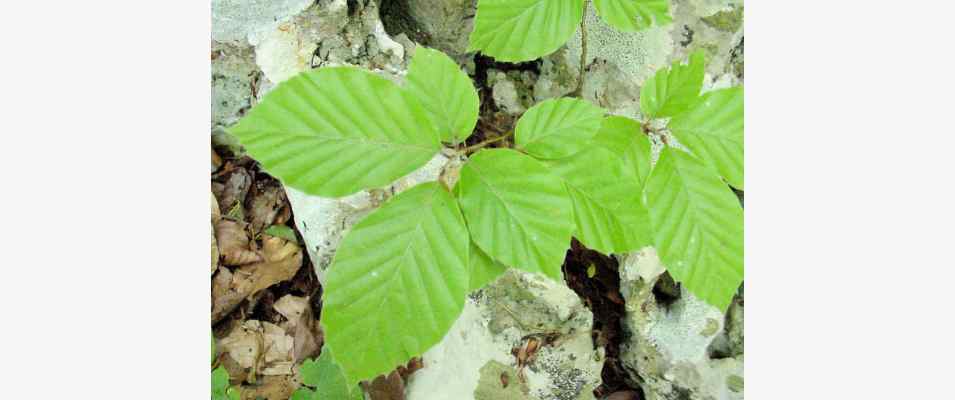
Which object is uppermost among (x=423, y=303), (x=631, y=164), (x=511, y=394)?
(x=631, y=164)

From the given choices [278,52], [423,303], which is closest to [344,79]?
[278,52]

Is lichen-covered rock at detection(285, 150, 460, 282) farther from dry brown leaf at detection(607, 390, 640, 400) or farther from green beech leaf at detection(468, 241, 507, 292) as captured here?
dry brown leaf at detection(607, 390, 640, 400)

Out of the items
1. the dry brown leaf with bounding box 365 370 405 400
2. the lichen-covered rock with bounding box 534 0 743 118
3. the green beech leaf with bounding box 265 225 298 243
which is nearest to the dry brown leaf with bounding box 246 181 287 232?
the green beech leaf with bounding box 265 225 298 243

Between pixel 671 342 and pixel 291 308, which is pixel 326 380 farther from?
pixel 671 342

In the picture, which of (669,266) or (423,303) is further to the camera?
(669,266)

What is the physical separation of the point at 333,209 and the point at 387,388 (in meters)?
0.22

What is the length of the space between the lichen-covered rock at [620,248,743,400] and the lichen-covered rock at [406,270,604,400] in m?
0.07

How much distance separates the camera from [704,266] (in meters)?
0.73

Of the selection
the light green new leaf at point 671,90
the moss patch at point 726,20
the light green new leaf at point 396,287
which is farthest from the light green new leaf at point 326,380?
the moss patch at point 726,20

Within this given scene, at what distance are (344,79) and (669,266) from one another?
0.42 meters

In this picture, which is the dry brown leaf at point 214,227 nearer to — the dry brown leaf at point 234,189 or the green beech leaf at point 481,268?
the dry brown leaf at point 234,189

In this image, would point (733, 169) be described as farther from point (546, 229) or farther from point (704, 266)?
point (546, 229)

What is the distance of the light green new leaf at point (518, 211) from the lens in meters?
0.63

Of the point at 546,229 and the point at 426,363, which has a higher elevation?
the point at 546,229
